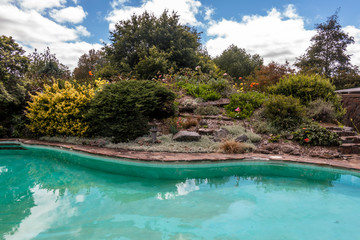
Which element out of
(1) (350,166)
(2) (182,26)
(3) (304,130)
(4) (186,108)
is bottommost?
(1) (350,166)

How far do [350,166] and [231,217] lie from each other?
10.4 ft

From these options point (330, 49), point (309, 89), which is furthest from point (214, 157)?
point (330, 49)

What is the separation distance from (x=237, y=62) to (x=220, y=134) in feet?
64.2

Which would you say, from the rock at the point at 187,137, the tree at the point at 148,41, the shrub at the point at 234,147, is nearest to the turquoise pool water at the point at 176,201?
the shrub at the point at 234,147

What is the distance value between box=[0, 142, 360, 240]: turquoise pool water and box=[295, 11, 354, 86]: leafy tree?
2352 centimetres

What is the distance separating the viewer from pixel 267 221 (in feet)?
9.41

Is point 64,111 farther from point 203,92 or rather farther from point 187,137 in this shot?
point 203,92

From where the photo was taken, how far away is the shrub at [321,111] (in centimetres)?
675

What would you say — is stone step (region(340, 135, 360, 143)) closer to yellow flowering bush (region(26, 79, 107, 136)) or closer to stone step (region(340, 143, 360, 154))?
stone step (region(340, 143, 360, 154))

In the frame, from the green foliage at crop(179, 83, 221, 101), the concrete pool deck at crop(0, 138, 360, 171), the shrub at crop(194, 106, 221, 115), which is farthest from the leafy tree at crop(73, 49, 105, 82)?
the concrete pool deck at crop(0, 138, 360, 171)

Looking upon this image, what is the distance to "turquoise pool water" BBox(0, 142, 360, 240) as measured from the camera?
103 inches

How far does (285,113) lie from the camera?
6.38m

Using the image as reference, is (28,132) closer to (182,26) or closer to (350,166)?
(350,166)

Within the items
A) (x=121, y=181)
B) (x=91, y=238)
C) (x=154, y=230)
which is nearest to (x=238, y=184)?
(x=154, y=230)
